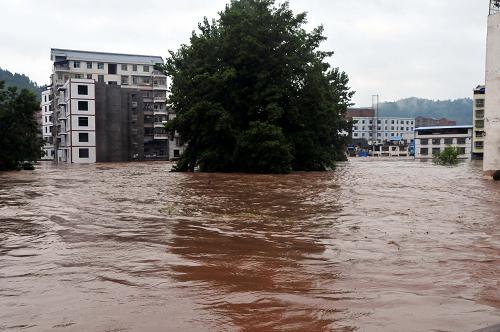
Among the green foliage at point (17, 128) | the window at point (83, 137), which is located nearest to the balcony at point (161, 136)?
the window at point (83, 137)

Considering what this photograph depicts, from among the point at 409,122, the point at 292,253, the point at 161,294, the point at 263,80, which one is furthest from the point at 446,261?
the point at 409,122

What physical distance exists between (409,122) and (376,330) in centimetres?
14864

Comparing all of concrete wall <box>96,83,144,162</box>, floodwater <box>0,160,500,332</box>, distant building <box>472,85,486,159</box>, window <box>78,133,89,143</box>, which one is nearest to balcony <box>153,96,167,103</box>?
concrete wall <box>96,83,144,162</box>

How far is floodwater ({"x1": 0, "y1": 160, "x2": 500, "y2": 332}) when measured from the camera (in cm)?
386

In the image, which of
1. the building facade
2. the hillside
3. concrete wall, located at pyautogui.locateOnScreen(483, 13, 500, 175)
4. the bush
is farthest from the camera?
the hillside

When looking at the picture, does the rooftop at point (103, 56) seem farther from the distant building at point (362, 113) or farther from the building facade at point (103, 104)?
the distant building at point (362, 113)

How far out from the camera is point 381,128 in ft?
461

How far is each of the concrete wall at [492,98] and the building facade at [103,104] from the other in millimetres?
36715

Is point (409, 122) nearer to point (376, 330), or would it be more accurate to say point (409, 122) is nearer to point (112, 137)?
point (112, 137)

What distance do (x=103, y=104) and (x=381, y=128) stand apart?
99.4 m

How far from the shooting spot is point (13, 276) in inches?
202

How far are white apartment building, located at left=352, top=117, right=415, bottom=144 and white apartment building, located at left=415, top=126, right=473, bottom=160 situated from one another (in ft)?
150

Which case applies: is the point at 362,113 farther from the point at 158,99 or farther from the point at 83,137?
the point at 83,137

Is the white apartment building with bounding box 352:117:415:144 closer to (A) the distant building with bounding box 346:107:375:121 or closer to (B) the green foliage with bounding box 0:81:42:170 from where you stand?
(A) the distant building with bounding box 346:107:375:121
